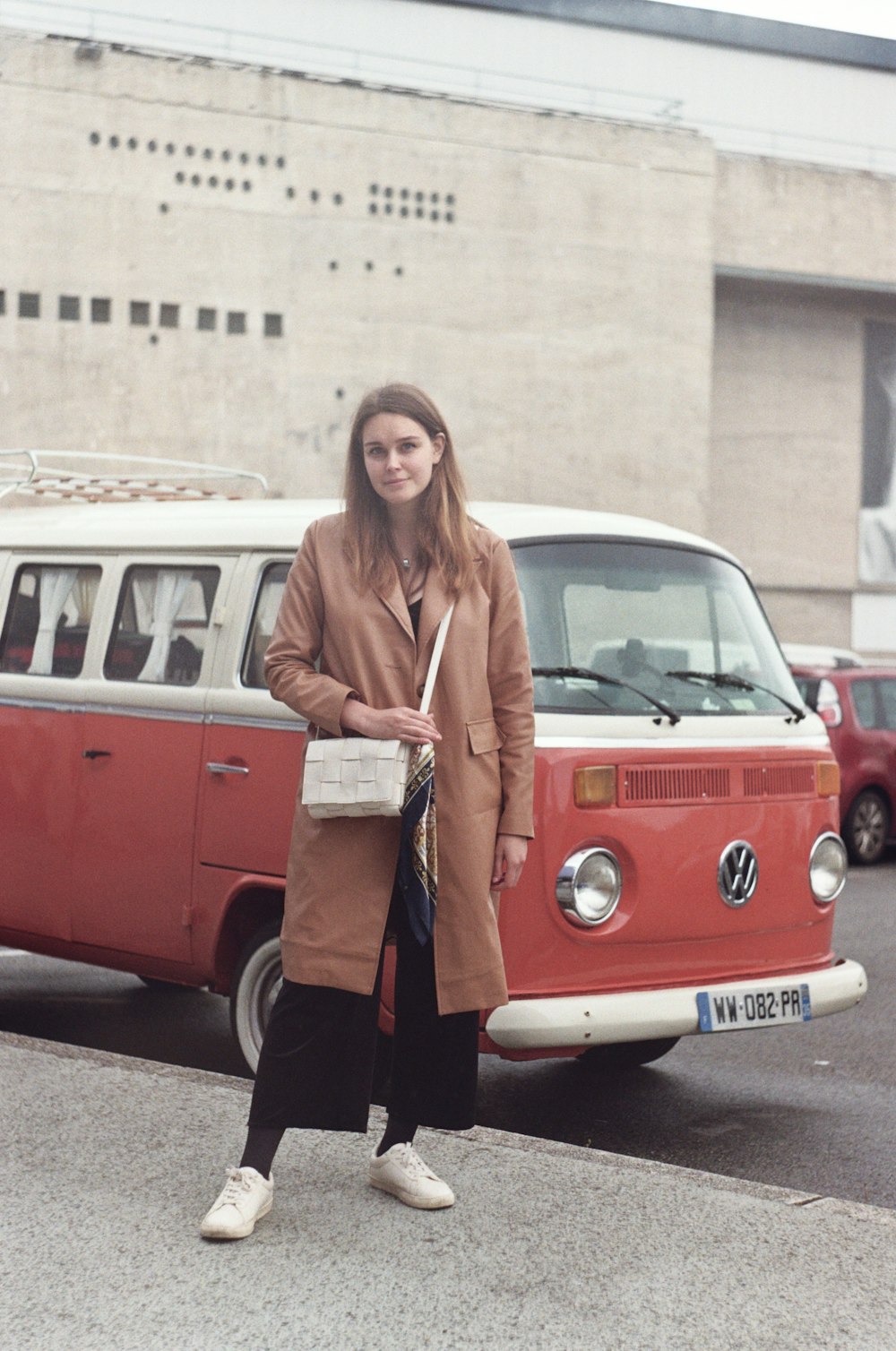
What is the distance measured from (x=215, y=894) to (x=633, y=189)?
3928 centimetres

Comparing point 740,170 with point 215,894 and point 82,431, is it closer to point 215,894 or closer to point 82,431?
point 82,431

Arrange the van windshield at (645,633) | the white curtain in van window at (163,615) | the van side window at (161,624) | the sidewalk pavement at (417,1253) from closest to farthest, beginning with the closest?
the sidewalk pavement at (417,1253)
the van windshield at (645,633)
the van side window at (161,624)
the white curtain in van window at (163,615)

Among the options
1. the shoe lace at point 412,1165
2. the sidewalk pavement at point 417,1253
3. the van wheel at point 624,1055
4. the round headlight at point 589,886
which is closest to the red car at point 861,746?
the van wheel at point 624,1055

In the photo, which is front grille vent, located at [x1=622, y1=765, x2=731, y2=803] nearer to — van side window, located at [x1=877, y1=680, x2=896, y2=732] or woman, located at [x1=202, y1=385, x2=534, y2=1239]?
woman, located at [x1=202, y1=385, x2=534, y2=1239]

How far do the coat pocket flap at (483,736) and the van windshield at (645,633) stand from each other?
1.17 meters

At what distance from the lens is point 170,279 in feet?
→ 128

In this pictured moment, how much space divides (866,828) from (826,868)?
9.28m

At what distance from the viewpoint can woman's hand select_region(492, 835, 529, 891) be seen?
435cm

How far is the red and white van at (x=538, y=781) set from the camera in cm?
545

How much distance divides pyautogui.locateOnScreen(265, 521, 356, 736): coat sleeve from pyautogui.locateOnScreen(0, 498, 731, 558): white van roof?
1435mm

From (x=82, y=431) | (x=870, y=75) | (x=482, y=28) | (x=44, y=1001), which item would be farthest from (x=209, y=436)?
(x=44, y=1001)

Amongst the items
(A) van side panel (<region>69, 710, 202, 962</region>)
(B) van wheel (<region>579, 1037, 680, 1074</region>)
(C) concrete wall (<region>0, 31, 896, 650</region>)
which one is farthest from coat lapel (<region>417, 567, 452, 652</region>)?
(C) concrete wall (<region>0, 31, 896, 650</region>)

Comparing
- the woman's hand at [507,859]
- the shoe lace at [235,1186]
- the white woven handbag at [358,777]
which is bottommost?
the shoe lace at [235,1186]

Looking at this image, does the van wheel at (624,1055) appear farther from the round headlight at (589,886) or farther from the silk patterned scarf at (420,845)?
the silk patterned scarf at (420,845)
